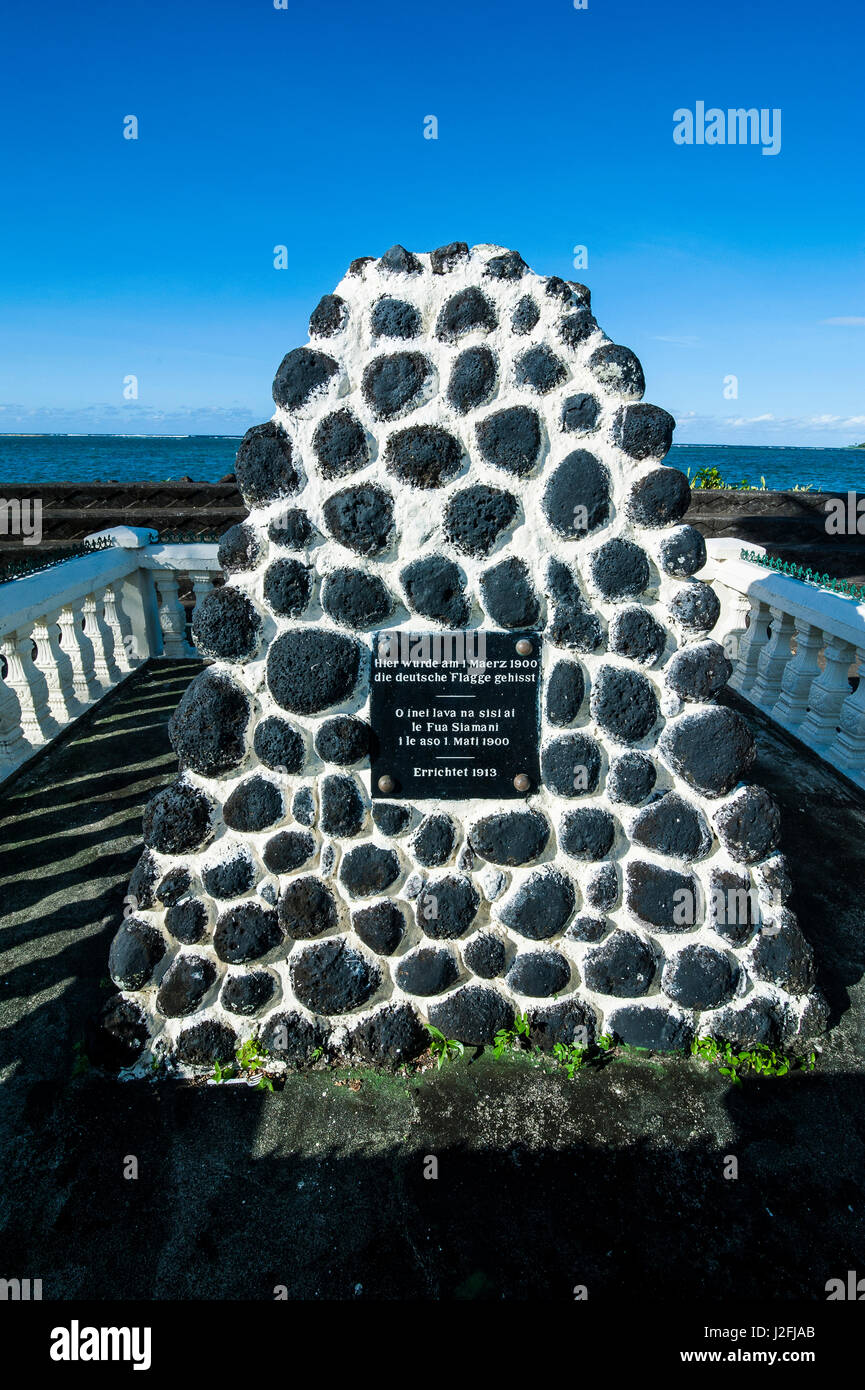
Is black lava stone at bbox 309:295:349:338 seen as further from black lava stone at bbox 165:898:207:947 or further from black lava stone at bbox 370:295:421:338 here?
black lava stone at bbox 165:898:207:947

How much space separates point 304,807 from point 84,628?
444 centimetres

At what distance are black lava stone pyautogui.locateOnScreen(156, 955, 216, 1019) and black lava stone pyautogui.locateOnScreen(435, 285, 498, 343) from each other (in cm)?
262

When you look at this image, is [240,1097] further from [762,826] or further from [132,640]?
[132,640]

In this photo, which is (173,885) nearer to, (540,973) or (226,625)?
(226,625)

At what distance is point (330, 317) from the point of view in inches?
110

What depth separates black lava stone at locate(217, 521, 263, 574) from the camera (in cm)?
288

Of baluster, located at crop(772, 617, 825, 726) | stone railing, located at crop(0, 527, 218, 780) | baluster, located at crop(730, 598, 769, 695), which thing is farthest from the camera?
baluster, located at crop(730, 598, 769, 695)

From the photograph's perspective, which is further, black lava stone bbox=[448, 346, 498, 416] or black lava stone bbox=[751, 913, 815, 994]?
black lava stone bbox=[751, 913, 815, 994]

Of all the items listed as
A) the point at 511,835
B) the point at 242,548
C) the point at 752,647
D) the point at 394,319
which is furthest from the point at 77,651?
the point at 752,647

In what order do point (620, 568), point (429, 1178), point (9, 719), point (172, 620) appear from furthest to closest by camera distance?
point (172, 620)
point (9, 719)
point (620, 568)
point (429, 1178)

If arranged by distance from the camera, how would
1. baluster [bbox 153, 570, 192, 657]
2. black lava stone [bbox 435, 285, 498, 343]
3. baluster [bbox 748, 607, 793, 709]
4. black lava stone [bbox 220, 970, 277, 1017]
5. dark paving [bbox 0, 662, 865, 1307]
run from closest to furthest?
1. dark paving [bbox 0, 662, 865, 1307]
2. black lava stone [bbox 435, 285, 498, 343]
3. black lava stone [bbox 220, 970, 277, 1017]
4. baluster [bbox 748, 607, 793, 709]
5. baluster [bbox 153, 570, 192, 657]

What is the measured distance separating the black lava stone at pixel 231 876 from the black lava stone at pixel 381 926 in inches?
18.0

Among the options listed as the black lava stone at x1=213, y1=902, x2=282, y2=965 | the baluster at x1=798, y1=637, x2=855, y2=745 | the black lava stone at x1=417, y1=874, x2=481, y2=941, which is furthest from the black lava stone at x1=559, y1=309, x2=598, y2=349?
the baluster at x1=798, y1=637, x2=855, y2=745
